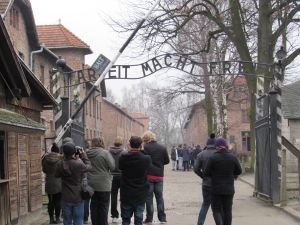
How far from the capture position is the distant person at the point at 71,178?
993 cm

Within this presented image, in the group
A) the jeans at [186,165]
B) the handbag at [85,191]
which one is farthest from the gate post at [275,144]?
the jeans at [186,165]

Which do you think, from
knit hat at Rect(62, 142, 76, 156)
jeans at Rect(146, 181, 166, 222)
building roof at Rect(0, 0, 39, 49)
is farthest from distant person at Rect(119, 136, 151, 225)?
building roof at Rect(0, 0, 39, 49)

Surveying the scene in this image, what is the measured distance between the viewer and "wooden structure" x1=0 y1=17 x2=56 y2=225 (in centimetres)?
1028

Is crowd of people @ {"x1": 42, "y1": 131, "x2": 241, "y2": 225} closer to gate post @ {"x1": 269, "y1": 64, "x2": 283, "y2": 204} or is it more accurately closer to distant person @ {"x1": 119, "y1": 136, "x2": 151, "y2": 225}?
distant person @ {"x1": 119, "y1": 136, "x2": 151, "y2": 225}

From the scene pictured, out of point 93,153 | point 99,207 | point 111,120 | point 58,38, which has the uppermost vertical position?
point 58,38

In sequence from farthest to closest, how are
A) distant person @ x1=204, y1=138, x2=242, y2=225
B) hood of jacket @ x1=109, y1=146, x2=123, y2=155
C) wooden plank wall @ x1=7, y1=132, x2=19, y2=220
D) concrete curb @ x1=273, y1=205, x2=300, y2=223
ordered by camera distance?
hood of jacket @ x1=109, y1=146, x2=123, y2=155
concrete curb @ x1=273, y1=205, x2=300, y2=223
wooden plank wall @ x1=7, y1=132, x2=19, y2=220
distant person @ x1=204, y1=138, x2=242, y2=225

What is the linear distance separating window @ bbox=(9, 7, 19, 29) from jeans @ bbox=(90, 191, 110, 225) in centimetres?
1811

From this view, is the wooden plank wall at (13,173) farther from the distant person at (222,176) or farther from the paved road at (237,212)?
the distant person at (222,176)

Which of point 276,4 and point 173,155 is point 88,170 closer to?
point 276,4

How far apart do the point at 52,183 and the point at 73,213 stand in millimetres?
3312

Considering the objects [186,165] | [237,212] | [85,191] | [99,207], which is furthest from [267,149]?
[186,165]

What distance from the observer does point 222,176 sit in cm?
1030

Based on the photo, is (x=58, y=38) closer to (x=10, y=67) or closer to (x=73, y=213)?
(x=10, y=67)

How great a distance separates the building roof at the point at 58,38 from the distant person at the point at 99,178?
33.2m
